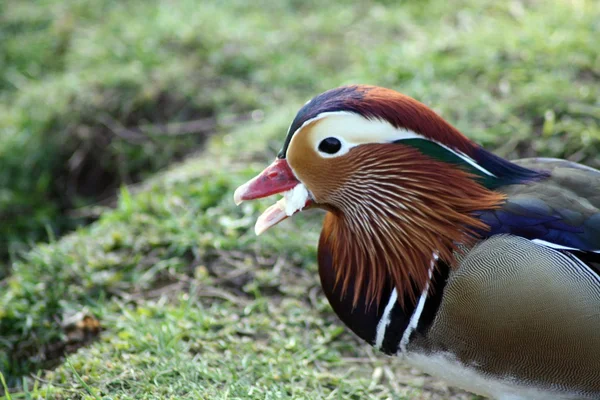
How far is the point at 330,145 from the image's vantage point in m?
2.01

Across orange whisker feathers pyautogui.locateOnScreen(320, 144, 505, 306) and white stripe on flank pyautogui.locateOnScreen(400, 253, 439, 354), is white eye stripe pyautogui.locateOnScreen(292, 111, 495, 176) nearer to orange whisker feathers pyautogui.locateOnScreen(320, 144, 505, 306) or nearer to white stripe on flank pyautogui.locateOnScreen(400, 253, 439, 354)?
orange whisker feathers pyautogui.locateOnScreen(320, 144, 505, 306)

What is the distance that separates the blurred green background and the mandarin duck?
431mm

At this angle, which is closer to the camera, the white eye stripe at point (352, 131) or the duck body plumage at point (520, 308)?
the duck body plumage at point (520, 308)

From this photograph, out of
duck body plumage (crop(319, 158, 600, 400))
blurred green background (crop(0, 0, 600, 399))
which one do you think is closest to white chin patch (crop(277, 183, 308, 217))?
duck body plumage (crop(319, 158, 600, 400))

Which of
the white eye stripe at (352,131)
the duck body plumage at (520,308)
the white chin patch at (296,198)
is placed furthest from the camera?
the white chin patch at (296,198)

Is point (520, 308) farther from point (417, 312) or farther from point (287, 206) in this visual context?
point (287, 206)

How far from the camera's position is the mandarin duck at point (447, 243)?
6.10 ft

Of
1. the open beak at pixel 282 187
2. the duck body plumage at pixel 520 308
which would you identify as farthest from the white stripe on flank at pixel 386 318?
the open beak at pixel 282 187

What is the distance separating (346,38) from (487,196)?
9.68 ft

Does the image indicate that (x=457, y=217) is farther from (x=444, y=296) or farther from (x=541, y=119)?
(x=541, y=119)

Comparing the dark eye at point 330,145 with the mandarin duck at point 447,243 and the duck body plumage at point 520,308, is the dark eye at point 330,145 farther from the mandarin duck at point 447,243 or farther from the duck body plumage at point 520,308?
the duck body plumage at point 520,308

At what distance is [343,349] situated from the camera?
2.64 m

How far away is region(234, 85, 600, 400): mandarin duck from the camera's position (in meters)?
1.86

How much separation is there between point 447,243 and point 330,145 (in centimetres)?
40
